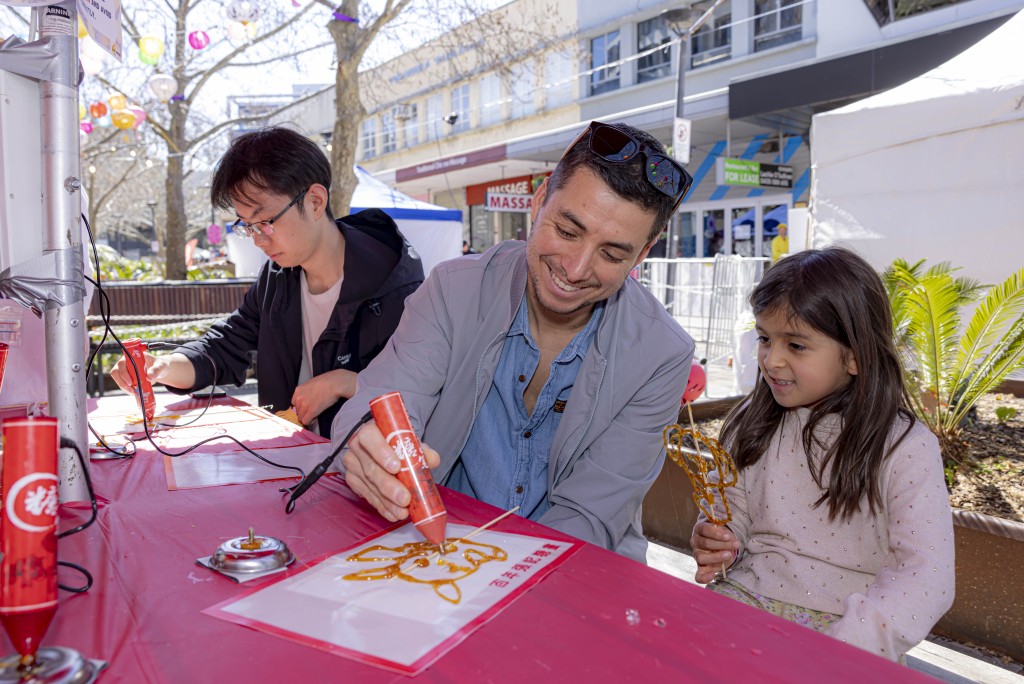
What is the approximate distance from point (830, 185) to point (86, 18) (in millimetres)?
5920

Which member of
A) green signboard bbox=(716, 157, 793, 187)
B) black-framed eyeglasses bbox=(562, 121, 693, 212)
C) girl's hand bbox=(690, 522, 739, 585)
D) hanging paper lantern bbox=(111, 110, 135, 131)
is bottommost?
girl's hand bbox=(690, 522, 739, 585)

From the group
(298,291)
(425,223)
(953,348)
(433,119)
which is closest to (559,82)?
(433,119)

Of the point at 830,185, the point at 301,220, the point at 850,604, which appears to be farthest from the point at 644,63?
the point at 850,604

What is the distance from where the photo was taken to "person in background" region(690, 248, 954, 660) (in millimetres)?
1862

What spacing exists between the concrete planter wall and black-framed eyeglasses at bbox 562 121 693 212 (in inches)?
83.1

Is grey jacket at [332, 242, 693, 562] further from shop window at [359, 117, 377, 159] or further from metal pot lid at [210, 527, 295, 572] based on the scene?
shop window at [359, 117, 377, 159]

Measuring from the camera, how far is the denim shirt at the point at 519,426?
2.06m

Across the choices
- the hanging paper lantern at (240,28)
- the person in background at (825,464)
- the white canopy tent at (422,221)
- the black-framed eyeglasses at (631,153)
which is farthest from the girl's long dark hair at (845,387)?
the hanging paper lantern at (240,28)

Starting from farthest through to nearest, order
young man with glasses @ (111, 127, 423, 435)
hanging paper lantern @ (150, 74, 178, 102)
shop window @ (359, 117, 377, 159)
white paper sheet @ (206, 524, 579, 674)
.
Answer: shop window @ (359, 117, 377, 159) → hanging paper lantern @ (150, 74, 178, 102) → young man with glasses @ (111, 127, 423, 435) → white paper sheet @ (206, 524, 579, 674)

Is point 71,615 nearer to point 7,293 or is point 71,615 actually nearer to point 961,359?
point 7,293

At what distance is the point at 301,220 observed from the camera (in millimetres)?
2963

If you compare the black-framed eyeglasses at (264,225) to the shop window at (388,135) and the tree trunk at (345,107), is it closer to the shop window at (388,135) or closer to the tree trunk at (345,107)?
the tree trunk at (345,107)

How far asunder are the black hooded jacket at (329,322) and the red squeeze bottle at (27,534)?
6.31ft

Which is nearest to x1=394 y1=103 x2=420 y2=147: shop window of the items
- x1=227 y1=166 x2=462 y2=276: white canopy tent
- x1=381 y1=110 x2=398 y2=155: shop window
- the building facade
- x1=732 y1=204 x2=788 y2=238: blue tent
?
x1=381 y1=110 x2=398 y2=155: shop window
